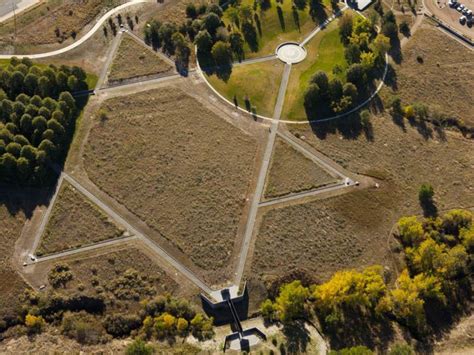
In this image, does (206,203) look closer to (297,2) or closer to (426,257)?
(426,257)

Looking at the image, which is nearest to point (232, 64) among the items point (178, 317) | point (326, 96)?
point (326, 96)

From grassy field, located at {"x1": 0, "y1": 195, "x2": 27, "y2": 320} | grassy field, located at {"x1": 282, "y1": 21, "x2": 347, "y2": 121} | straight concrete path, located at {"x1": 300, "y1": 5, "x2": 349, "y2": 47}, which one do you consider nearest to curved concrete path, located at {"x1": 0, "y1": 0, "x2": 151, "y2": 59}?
grassy field, located at {"x1": 0, "y1": 195, "x2": 27, "y2": 320}

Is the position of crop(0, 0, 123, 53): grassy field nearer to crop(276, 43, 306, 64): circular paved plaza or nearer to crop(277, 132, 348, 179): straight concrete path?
crop(276, 43, 306, 64): circular paved plaza

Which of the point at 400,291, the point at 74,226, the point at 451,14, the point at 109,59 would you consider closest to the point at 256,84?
the point at 109,59

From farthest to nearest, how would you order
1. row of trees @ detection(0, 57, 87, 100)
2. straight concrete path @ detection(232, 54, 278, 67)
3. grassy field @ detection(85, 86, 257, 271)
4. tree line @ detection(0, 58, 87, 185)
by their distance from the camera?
straight concrete path @ detection(232, 54, 278, 67) → row of trees @ detection(0, 57, 87, 100) → tree line @ detection(0, 58, 87, 185) → grassy field @ detection(85, 86, 257, 271)

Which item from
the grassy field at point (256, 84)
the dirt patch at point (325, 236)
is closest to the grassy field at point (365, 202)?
the dirt patch at point (325, 236)

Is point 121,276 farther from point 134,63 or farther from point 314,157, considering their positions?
point 134,63

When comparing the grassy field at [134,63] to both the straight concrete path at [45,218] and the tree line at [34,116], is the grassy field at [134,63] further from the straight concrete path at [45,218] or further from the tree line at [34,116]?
Result: the straight concrete path at [45,218]
